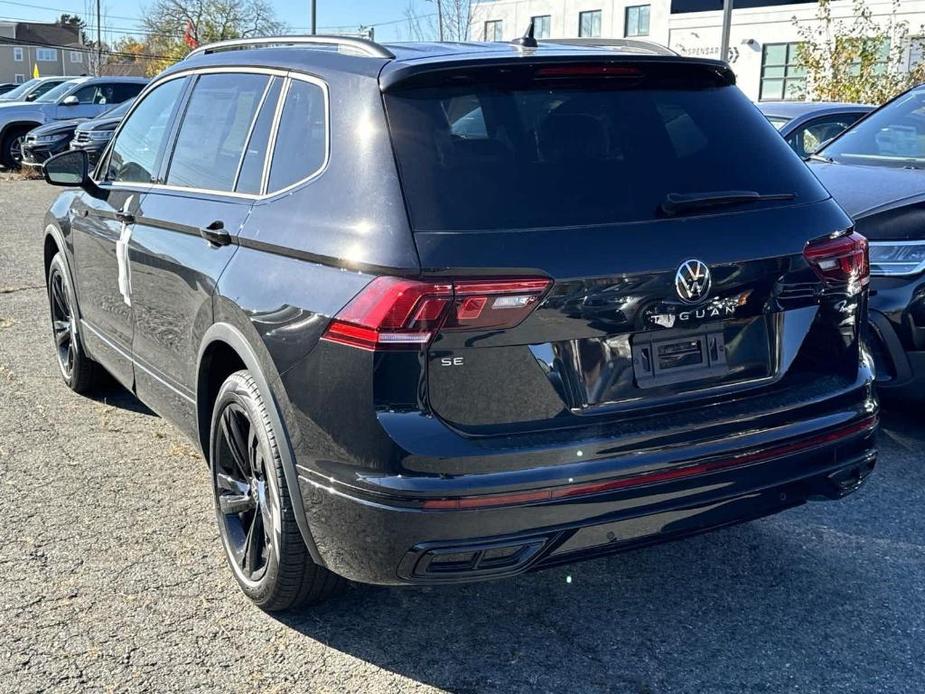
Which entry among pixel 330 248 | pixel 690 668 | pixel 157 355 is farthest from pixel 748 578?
pixel 157 355

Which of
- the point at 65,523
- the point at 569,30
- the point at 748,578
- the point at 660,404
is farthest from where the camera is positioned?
the point at 569,30

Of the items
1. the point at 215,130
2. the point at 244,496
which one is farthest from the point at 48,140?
the point at 244,496

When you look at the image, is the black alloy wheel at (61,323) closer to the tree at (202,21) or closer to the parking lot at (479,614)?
the parking lot at (479,614)

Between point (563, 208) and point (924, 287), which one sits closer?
point (563, 208)

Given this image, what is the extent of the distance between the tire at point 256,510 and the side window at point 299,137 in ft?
2.12

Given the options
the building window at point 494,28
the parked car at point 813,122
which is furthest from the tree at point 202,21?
the parked car at point 813,122

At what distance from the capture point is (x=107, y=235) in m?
4.51

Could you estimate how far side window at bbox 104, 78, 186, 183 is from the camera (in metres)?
4.27

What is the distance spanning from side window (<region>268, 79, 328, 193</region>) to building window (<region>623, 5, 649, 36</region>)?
56039mm

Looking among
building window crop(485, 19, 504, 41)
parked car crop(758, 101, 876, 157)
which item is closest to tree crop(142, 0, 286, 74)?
building window crop(485, 19, 504, 41)

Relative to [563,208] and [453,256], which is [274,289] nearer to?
[453,256]

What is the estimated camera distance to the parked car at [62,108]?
21.0m

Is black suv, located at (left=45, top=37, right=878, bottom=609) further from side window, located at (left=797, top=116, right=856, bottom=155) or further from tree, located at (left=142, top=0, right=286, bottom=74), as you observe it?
tree, located at (left=142, top=0, right=286, bottom=74)

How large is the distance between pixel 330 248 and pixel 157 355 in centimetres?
155
